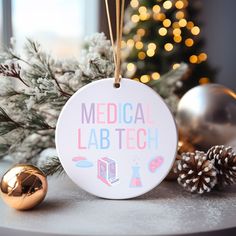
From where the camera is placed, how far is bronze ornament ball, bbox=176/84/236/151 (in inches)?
34.6

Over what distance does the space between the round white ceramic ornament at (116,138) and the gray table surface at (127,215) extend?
37 millimetres

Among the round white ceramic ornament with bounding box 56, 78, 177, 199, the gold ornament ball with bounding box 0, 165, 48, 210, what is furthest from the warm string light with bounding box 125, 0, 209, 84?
the gold ornament ball with bounding box 0, 165, 48, 210

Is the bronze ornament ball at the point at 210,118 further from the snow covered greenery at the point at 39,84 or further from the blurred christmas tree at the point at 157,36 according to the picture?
the blurred christmas tree at the point at 157,36

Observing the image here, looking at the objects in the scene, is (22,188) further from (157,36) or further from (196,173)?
(157,36)

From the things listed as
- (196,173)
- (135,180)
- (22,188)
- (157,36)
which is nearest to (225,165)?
(196,173)

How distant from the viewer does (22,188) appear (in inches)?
23.5

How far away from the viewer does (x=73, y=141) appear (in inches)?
26.6

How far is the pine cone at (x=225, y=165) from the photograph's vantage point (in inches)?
27.8

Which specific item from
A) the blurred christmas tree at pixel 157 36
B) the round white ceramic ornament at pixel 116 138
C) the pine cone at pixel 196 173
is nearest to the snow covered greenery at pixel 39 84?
the round white ceramic ornament at pixel 116 138

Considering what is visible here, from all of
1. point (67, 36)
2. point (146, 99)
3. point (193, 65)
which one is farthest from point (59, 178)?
point (67, 36)

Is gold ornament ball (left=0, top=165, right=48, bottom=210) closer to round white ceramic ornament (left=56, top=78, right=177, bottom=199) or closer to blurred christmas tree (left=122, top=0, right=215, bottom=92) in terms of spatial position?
round white ceramic ornament (left=56, top=78, right=177, bottom=199)

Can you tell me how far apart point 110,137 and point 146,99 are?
3.6 inches

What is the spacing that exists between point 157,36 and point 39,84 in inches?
50.9

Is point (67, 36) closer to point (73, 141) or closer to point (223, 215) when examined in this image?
point (73, 141)
